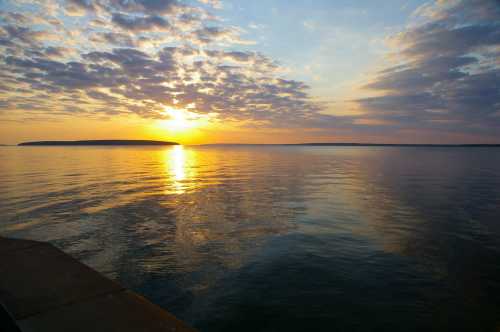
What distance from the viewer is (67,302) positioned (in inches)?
210

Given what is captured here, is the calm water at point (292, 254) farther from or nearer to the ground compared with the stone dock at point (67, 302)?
nearer to the ground

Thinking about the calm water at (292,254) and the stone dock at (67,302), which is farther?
the calm water at (292,254)

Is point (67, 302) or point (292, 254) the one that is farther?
point (292, 254)

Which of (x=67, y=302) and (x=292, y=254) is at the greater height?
(x=67, y=302)

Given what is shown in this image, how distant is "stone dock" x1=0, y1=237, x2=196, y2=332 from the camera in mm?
4719

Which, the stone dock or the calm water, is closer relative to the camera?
the stone dock

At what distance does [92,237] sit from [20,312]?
25.0ft

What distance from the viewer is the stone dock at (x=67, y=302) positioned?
472 cm

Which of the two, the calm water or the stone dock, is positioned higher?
the stone dock

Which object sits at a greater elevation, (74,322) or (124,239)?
(74,322)

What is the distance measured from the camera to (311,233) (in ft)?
42.1

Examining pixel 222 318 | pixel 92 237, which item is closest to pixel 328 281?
pixel 222 318

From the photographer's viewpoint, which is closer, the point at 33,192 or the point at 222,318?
the point at 222,318

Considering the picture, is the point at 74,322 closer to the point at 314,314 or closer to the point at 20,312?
the point at 20,312
